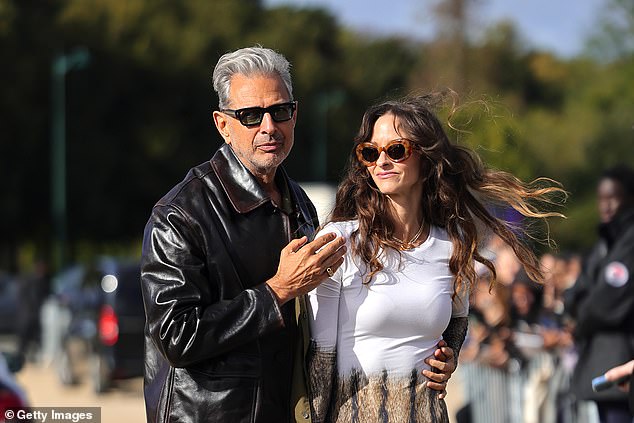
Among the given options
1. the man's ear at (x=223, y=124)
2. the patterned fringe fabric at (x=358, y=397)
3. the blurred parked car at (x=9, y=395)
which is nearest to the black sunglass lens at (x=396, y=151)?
the man's ear at (x=223, y=124)

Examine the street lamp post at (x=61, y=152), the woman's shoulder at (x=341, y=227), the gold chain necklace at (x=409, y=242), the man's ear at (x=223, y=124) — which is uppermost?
the man's ear at (x=223, y=124)

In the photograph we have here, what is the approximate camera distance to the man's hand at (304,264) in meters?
3.72

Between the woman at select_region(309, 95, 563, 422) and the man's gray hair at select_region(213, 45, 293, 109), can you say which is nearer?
the woman at select_region(309, 95, 563, 422)

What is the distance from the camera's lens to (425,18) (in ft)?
126

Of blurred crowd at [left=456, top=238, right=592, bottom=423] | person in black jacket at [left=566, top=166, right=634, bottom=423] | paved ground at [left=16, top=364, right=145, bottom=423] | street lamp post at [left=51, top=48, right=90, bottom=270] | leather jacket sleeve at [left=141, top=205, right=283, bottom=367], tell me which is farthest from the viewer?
street lamp post at [left=51, top=48, right=90, bottom=270]

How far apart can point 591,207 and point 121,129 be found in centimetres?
1714

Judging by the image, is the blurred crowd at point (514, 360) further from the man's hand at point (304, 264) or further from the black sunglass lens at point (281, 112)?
the man's hand at point (304, 264)

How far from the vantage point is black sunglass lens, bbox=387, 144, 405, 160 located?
4.02 meters

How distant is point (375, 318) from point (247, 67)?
2.91 ft

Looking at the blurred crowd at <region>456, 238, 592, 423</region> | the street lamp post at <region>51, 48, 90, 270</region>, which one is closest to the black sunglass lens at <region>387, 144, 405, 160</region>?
the blurred crowd at <region>456, 238, 592, 423</region>

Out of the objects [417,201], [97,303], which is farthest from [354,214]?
[97,303]

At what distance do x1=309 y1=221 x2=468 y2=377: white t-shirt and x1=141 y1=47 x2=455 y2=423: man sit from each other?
93 millimetres

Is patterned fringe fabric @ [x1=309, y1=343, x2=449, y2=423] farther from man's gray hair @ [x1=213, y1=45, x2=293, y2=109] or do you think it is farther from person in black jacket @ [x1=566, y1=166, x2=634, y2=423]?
person in black jacket @ [x1=566, y1=166, x2=634, y2=423]

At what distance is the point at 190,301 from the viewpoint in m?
3.74
